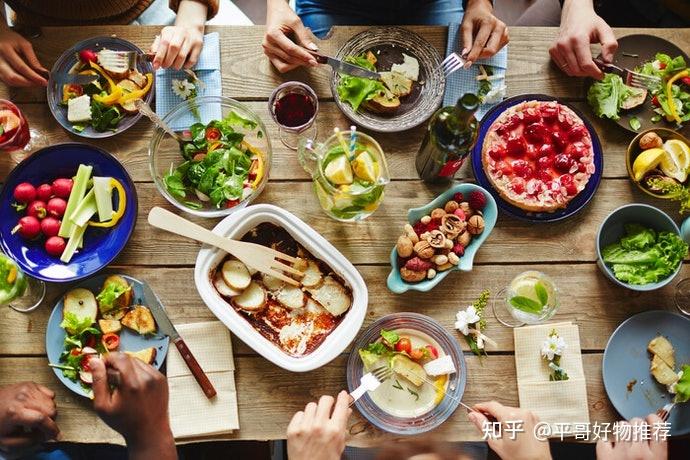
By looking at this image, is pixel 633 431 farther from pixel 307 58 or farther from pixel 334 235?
pixel 307 58

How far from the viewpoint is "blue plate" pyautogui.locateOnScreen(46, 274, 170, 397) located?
5.23ft

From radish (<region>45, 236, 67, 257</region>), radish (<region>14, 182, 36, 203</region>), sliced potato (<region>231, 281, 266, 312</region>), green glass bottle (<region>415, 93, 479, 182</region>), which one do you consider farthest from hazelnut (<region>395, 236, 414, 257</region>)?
radish (<region>14, 182, 36, 203</region>)

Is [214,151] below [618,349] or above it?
above

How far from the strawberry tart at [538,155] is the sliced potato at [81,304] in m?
1.27

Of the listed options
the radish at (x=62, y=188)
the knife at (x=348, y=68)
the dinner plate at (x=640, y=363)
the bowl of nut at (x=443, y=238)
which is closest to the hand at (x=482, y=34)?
the knife at (x=348, y=68)

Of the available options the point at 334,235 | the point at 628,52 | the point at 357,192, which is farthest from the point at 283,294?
the point at 628,52

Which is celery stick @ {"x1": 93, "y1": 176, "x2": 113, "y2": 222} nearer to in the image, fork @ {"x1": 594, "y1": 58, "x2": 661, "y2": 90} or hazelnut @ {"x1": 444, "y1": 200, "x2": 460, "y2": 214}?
hazelnut @ {"x1": 444, "y1": 200, "x2": 460, "y2": 214}

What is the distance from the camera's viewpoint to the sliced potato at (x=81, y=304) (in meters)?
1.62

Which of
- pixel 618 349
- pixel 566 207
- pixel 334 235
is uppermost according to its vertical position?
pixel 566 207

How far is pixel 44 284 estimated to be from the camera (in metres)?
1.67

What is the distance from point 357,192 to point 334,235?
0.24 metres

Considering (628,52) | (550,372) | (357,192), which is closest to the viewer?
(357,192)

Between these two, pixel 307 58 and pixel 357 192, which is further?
pixel 307 58

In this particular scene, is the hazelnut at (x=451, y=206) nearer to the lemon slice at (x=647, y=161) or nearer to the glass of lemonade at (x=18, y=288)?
the lemon slice at (x=647, y=161)
